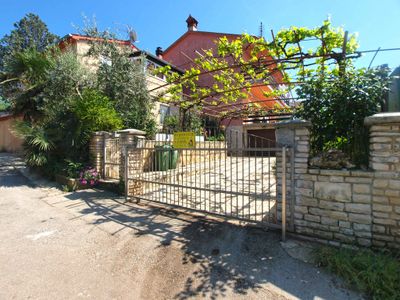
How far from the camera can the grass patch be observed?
2439mm

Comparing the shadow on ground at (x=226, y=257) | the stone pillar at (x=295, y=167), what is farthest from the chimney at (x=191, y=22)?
the stone pillar at (x=295, y=167)

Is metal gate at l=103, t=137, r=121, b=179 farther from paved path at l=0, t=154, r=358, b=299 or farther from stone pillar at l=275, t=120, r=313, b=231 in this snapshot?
stone pillar at l=275, t=120, r=313, b=231

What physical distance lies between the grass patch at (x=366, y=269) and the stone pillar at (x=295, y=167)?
26.7 inches

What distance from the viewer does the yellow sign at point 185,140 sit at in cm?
505

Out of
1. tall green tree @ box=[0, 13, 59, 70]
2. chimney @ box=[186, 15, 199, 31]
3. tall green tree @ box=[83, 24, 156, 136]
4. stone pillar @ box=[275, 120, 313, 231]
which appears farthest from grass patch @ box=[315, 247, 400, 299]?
tall green tree @ box=[0, 13, 59, 70]

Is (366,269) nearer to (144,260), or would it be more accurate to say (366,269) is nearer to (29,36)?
(144,260)

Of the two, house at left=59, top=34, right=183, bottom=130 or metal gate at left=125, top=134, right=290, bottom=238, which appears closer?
metal gate at left=125, top=134, right=290, bottom=238

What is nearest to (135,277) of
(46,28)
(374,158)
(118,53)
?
(374,158)

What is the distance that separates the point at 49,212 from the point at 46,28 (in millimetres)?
27052

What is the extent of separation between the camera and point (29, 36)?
2356 centimetres

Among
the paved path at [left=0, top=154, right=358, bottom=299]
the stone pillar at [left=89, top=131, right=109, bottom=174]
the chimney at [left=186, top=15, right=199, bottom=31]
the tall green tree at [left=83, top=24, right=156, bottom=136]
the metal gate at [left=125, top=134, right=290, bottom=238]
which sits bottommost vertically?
the paved path at [left=0, top=154, right=358, bottom=299]

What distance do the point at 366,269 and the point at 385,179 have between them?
114 cm

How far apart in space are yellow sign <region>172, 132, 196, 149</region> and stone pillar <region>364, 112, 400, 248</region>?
305cm

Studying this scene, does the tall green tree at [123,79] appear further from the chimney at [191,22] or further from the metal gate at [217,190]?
the chimney at [191,22]
